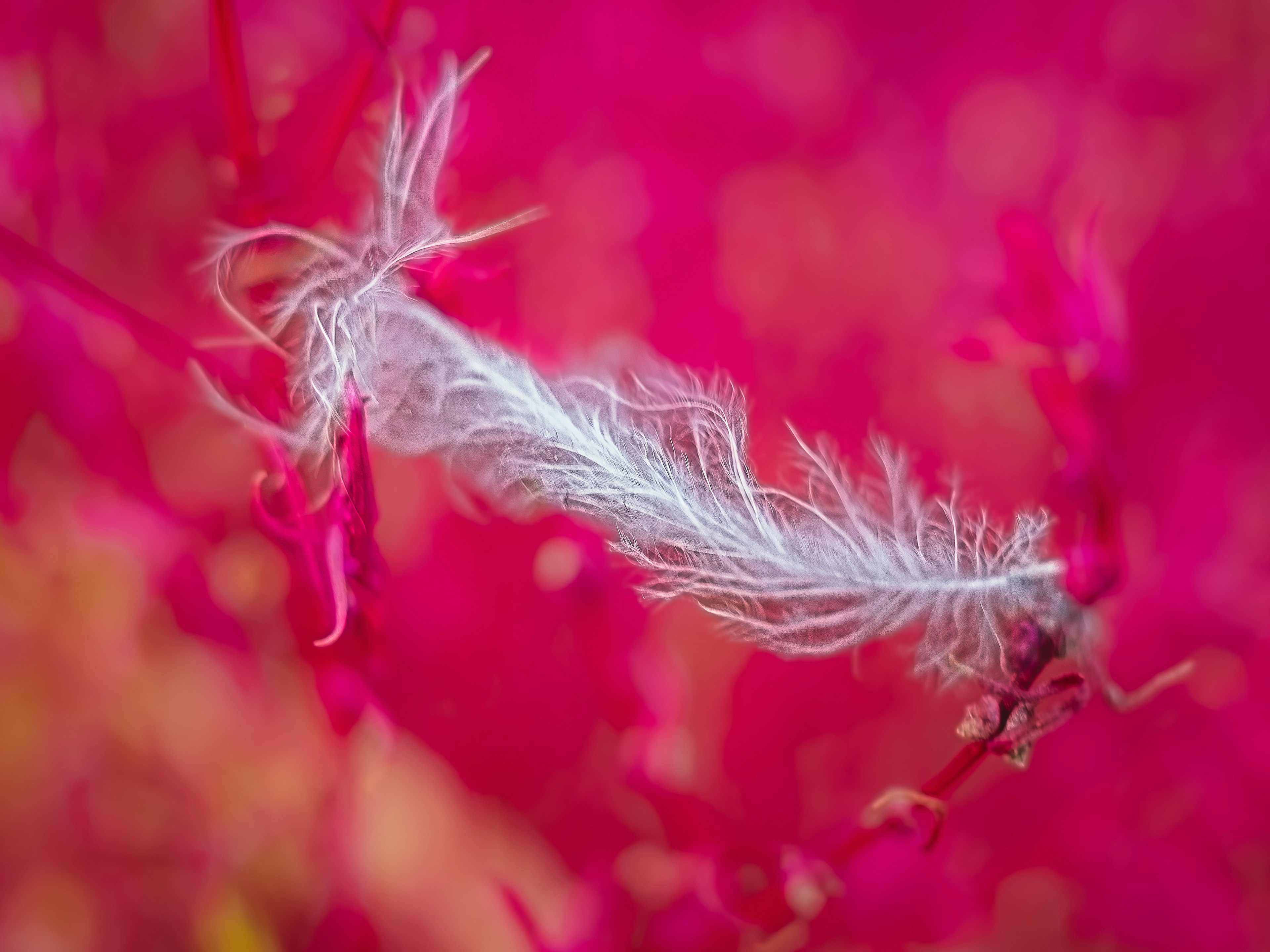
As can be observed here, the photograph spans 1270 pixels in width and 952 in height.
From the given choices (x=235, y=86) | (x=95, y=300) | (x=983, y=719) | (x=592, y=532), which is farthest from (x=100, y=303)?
(x=983, y=719)

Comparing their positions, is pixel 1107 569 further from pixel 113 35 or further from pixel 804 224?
pixel 113 35

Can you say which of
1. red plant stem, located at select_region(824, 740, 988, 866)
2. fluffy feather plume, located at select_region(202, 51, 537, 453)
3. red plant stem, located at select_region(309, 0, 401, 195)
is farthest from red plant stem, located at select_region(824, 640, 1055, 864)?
red plant stem, located at select_region(309, 0, 401, 195)

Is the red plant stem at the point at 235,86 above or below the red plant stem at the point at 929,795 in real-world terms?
above

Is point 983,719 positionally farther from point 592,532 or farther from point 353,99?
point 353,99

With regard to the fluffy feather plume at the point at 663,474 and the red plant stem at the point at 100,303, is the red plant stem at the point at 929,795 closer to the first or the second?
the fluffy feather plume at the point at 663,474

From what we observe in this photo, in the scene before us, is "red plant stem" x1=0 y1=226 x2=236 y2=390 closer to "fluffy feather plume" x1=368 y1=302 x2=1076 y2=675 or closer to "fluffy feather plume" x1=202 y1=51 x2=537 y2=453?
"fluffy feather plume" x1=202 y1=51 x2=537 y2=453

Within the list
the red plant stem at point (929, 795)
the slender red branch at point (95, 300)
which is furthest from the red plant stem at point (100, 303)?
the red plant stem at point (929, 795)

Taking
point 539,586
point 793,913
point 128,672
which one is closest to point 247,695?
point 128,672
